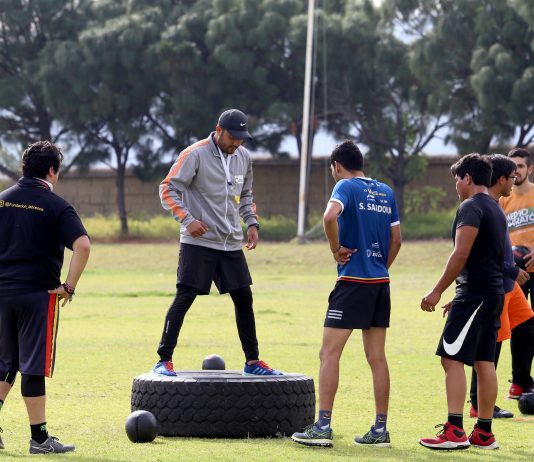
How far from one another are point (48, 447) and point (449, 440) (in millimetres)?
2572

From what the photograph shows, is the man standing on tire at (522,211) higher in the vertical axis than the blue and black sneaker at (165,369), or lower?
higher

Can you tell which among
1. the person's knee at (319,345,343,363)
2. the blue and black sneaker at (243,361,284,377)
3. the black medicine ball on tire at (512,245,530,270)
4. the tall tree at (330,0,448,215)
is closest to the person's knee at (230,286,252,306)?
the blue and black sneaker at (243,361,284,377)

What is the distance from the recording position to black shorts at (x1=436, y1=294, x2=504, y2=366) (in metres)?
8.17

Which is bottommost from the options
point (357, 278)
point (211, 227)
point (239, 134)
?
point (357, 278)

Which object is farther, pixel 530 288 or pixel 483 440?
pixel 530 288

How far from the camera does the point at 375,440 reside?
26.9 feet

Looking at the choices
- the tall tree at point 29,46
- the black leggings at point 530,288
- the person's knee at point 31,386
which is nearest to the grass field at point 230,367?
the person's knee at point 31,386

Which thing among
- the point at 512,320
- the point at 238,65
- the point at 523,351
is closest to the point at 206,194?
the point at 512,320

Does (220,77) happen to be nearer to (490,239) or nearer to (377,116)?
(377,116)

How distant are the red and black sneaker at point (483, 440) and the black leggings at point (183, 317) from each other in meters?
1.82

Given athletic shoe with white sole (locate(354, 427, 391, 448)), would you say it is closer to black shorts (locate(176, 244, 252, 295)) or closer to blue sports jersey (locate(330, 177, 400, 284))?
blue sports jersey (locate(330, 177, 400, 284))

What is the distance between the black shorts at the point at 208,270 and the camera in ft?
29.8

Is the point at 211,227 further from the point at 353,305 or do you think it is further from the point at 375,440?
the point at 375,440

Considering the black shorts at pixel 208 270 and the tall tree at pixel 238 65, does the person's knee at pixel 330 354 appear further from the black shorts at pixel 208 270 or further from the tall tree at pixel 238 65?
the tall tree at pixel 238 65
